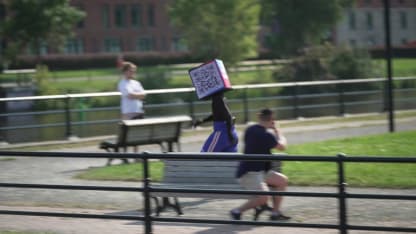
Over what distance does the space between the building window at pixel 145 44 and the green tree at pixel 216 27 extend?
23.4 m

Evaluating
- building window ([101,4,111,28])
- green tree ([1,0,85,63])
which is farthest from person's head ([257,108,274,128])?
building window ([101,4,111,28])

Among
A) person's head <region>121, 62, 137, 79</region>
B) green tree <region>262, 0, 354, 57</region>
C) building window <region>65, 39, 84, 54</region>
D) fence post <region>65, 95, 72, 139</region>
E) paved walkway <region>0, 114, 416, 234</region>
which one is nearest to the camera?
paved walkway <region>0, 114, 416, 234</region>

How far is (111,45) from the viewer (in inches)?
3632

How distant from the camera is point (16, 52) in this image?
60031 millimetres

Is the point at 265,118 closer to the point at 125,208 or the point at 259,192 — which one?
the point at 259,192

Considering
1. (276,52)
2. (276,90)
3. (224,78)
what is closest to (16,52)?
(276,90)

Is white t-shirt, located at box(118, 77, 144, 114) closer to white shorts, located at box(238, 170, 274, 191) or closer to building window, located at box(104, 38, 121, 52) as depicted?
white shorts, located at box(238, 170, 274, 191)

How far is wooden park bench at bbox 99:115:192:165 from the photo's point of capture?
52.8 feet

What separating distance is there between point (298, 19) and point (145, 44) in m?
17.1

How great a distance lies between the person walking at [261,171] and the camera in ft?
33.6

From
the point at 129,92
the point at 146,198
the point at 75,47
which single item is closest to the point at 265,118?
the point at 146,198

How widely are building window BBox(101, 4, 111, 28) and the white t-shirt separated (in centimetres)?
7574

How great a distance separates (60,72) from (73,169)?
65.6m

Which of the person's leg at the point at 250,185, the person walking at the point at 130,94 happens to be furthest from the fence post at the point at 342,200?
the person walking at the point at 130,94
